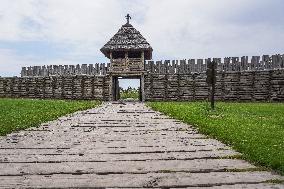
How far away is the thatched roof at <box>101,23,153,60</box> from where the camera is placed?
106 feet

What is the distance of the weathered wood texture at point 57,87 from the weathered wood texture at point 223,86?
4066mm

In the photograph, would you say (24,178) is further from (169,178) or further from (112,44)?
(112,44)

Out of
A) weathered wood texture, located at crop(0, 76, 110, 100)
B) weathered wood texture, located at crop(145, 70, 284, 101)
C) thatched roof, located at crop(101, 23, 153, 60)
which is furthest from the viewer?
weathered wood texture, located at crop(0, 76, 110, 100)

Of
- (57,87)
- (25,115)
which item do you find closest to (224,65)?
(57,87)

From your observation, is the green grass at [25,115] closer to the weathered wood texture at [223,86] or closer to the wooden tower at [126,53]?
the wooden tower at [126,53]

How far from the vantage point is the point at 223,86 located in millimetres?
31641

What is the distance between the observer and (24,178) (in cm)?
421

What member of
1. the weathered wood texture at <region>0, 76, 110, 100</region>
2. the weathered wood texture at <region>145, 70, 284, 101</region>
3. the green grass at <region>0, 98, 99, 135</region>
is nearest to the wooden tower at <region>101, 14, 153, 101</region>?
the weathered wood texture at <region>145, 70, 284, 101</region>

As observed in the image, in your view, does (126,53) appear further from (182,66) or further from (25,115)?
(25,115)

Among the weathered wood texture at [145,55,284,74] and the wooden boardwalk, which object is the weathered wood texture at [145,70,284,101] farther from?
the wooden boardwalk

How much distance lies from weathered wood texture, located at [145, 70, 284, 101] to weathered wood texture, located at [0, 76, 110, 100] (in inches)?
160

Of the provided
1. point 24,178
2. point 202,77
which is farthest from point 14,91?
point 24,178

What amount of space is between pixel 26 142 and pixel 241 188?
14.4 ft

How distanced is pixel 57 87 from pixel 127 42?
768 centimetres
